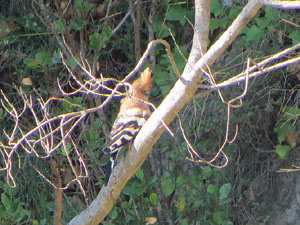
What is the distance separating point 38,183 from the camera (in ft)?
21.9

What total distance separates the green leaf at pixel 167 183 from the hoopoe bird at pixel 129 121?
885 millimetres

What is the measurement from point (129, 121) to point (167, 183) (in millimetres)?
1246

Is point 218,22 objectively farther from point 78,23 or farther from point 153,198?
point 153,198

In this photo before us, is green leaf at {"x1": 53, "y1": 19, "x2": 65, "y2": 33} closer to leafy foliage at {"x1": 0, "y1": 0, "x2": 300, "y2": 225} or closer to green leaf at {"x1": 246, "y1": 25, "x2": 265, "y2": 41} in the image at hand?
leafy foliage at {"x1": 0, "y1": 0, "x2": 300, "y2": 225}

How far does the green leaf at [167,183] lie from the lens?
6309 mm

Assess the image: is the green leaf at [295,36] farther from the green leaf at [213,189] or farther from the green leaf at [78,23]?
the green leaf at [78,23]

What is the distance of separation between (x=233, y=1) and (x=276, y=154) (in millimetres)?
1288

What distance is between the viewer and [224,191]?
20.0 ft

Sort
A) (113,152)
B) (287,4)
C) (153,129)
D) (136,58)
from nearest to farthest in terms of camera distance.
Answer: (287,4) → (153,129) → (113,152) → (136,58)

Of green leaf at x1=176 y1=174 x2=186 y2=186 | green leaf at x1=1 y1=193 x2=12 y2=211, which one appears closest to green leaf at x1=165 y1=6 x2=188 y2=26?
green leaf at x1=176 y1=174 x2=186 y2=186

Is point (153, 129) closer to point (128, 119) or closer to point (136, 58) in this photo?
point (128, 119)

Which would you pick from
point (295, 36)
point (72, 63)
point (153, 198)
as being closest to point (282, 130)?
point (295, 36)

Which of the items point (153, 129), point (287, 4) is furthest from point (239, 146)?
point (287, 4)

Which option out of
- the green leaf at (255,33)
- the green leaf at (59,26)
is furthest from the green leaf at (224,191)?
the green leaf at (59,26)
